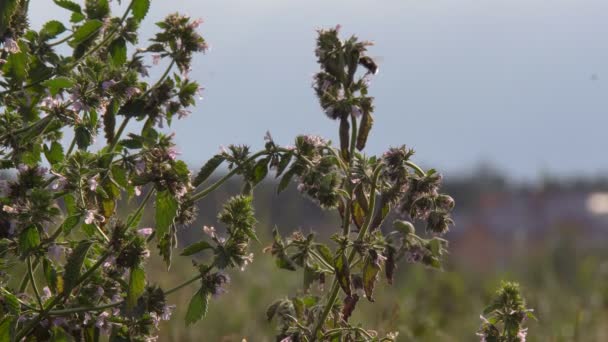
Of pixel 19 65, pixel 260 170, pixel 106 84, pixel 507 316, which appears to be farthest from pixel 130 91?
pixel 507 316

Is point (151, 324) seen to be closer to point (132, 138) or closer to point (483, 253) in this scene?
point (132, 138)

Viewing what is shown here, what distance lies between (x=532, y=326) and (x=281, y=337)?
3948 millimetres

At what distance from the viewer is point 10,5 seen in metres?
2.34

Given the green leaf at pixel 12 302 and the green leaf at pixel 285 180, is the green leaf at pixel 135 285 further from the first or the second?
the green leaf at pixel 285 180

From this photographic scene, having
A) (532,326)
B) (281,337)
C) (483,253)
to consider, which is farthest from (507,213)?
(281,337)

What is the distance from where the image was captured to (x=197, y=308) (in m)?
2.50

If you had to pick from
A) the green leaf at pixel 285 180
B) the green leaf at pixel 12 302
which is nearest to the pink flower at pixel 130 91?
the green leaf at pixel 285 180

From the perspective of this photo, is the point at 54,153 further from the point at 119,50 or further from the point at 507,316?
the point at 507,316

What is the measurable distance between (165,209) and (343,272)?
0.49 metres

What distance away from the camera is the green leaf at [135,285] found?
241 centimetres

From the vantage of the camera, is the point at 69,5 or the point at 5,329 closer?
the point at 5,329

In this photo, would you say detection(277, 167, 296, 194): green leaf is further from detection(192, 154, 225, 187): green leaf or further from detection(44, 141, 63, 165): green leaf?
detection(44, 141, 63, 165): green leaf

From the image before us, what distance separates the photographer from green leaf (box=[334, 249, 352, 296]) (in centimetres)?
240

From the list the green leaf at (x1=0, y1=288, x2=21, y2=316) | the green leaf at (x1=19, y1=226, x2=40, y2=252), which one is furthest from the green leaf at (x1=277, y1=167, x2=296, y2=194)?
the green leaf at (x1=0, y1=288, x2=21, y2=316)
